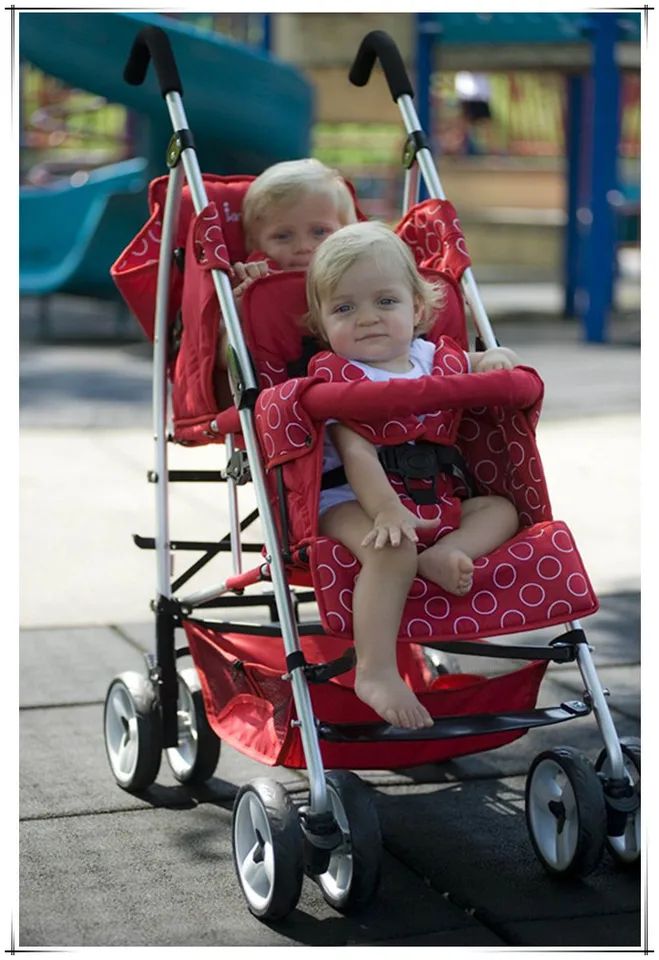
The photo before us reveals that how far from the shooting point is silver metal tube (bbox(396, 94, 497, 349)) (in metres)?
3.74

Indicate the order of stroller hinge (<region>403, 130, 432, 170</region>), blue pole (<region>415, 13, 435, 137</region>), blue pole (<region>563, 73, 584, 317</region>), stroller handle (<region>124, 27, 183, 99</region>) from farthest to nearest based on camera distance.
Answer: blue pole (<region>563, 73, 584, 317</region>) < blue pole (<region>415, 13, 435, 137</region>) < stroller hinge (<region>403, 130, 432, 170</region>) < stroller handle (<region>124, 27, 183, 99</region>)

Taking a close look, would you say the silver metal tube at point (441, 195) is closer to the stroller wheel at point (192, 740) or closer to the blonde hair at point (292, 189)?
the blonde hair at point (292, 189)

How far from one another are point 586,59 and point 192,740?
11.1m

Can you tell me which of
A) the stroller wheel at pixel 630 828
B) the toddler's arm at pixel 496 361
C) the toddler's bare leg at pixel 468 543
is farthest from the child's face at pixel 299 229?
the stroller wheel at pixel 630 828

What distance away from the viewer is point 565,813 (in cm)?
319

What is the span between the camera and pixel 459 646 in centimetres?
338

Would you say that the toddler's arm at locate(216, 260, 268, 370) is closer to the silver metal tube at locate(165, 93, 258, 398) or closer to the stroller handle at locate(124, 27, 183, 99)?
the silver metal tube at locate(165, 93, 258, 398)

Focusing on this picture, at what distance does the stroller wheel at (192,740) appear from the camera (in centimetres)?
382

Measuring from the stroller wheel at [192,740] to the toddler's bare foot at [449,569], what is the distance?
0.91 m

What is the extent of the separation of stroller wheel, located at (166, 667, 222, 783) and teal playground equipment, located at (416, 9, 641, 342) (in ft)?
31.3

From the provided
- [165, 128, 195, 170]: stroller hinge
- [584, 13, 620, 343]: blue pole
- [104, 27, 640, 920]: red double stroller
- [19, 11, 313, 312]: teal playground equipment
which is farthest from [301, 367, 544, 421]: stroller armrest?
[584, 13, 620, 343]: blue pole

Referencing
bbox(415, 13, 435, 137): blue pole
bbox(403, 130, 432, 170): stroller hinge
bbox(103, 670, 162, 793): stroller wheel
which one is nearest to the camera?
bbox(103, 670, 162, 793): stroller wheel

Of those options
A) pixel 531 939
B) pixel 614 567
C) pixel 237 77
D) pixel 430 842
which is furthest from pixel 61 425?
pixel 531 939

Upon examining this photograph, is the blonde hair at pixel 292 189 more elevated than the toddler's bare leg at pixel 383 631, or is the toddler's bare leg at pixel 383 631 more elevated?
the blonde hair at pixel 292 189
